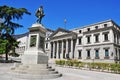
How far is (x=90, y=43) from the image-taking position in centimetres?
4100

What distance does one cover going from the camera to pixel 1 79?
32.4 ft

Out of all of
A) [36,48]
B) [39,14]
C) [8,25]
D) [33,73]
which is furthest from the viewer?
[8,25]

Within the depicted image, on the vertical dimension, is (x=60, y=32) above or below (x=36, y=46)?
above

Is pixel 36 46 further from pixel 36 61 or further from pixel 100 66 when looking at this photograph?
pixel 100 66

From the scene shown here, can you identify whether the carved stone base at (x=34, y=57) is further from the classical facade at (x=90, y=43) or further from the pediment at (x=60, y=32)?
the pediment at (x=60, y=32)

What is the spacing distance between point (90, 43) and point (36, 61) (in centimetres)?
2989

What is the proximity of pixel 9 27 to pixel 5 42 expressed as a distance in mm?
3900

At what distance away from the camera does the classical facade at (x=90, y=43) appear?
36.4 metres

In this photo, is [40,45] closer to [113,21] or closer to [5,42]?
[5,42]

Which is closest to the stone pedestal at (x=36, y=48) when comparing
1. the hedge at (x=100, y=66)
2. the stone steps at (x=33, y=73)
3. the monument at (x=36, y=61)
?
the monument at (x=36, y=61)

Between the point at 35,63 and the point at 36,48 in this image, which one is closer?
the point at 35,63

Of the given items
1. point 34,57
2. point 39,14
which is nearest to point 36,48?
point 34,57

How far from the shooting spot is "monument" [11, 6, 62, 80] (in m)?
11.3

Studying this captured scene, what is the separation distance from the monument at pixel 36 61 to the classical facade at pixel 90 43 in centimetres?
2551
